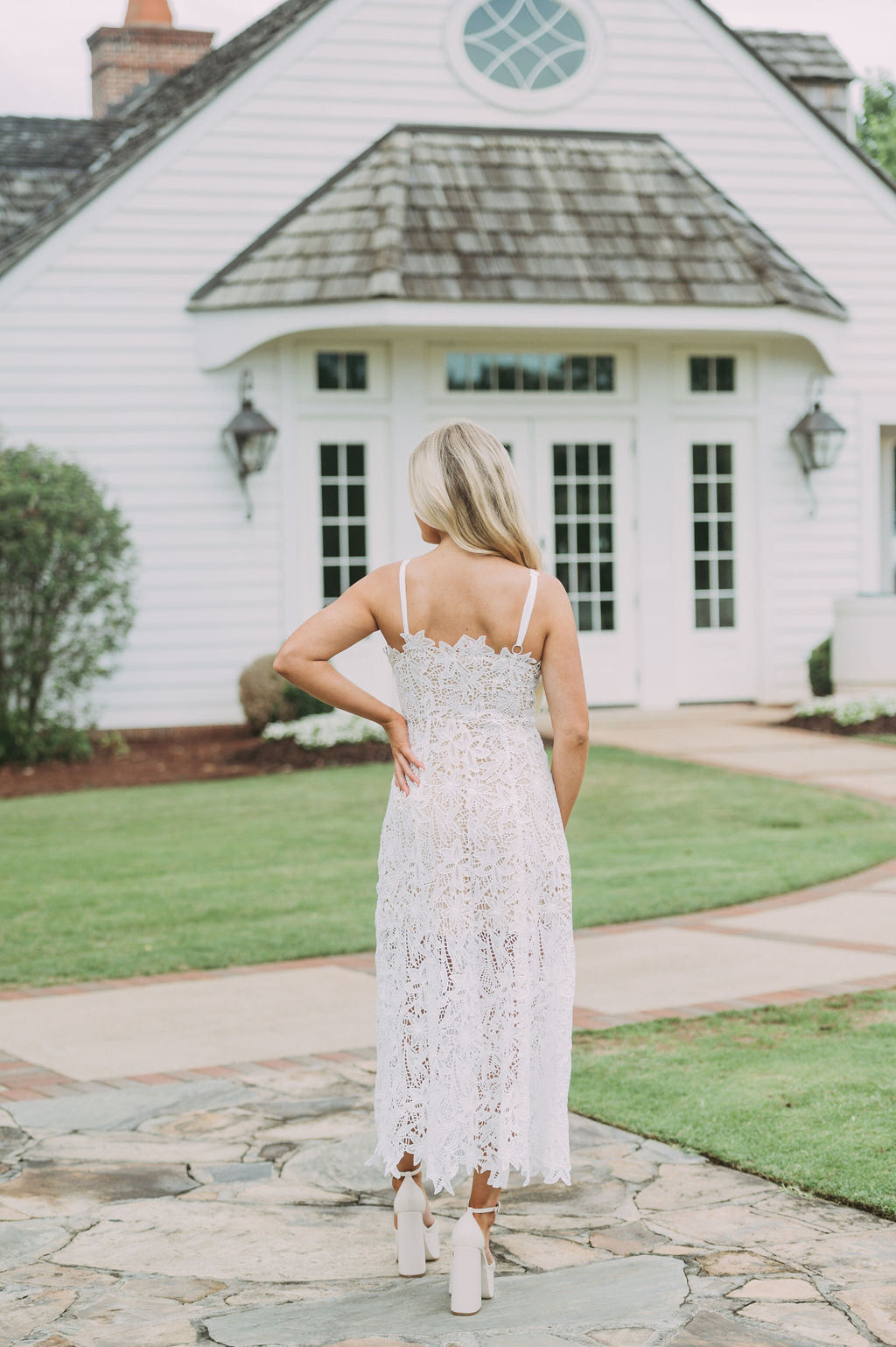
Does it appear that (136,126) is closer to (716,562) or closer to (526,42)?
(526,42)

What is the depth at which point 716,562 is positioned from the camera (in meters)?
14.8

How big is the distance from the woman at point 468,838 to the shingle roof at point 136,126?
10655 mm

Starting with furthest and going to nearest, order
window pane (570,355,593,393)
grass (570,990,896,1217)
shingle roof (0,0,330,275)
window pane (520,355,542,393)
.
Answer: window pane (570,355,593,393)
window pane (520,355,542,393)
shingle roof (0,0,330,275)
grass (570,990,896,1217)

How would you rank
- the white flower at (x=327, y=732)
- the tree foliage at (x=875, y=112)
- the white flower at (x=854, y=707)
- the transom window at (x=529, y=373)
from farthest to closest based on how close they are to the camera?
→ 1. the tree foliage at (x=875, y=112)
2. the transom window at (x=529, y=373)
3. the white flower at (x=854, y=707)
4. the white flower at (x=327, y=732)

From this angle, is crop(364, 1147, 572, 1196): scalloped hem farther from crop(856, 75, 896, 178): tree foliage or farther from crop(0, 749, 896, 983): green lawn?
crop(856, 75, 896, 178): tree foliage

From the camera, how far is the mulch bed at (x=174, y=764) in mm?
11586

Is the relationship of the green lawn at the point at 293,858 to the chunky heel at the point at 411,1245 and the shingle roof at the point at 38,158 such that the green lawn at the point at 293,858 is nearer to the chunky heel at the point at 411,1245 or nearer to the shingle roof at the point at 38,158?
the chunky heel at the point at 411,1245

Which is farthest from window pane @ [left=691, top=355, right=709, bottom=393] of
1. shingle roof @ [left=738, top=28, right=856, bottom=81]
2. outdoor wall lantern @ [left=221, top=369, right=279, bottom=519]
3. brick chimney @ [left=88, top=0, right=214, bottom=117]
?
brick chimney @ [left=88, top=0, right=214, bottom=117]

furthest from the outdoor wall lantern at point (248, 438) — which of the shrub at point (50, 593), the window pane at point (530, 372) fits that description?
the window pane at point (530, 372)

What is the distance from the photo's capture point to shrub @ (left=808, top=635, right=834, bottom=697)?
1403 centimetres

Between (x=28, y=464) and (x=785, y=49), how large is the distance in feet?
33.4

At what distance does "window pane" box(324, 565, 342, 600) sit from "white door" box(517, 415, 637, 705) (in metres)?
1.88

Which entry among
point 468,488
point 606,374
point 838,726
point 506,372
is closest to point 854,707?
point 838,726

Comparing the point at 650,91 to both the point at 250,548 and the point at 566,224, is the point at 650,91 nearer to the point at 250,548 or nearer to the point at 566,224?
the point at 566,224
